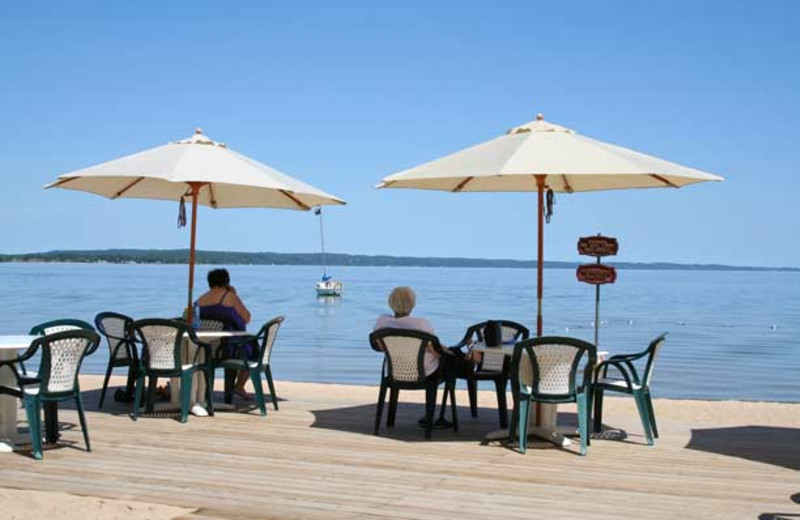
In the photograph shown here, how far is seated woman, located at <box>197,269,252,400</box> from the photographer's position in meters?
8.41

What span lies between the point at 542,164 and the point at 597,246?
4322 millimetres

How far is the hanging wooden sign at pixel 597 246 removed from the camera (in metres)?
10.8

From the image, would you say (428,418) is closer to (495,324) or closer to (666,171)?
(495,324)

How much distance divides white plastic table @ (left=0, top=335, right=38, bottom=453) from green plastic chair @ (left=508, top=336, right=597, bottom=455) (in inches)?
125

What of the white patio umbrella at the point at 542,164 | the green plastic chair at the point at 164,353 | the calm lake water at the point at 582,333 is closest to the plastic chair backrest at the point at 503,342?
the white patio umbrella at the point at 542,164

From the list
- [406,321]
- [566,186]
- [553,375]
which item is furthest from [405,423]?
[566,186]

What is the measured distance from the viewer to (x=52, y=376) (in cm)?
621

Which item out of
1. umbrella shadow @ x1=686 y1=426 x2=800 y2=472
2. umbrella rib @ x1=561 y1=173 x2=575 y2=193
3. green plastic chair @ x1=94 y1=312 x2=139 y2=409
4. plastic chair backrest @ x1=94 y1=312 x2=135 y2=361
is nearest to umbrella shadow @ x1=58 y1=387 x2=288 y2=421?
green plastic chair @ x1=94 y1=312 x2=139 y2=409

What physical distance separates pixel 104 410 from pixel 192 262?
1.43 meters

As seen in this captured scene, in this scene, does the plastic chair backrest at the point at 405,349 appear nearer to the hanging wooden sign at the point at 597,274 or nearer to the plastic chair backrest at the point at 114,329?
the plastic chair backrest at the point at 114,329

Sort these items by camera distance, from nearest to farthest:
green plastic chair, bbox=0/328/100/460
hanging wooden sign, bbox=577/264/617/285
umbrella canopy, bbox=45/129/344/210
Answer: green plastic chair, bbox=0/328/100/460 < umbrella canopy, bbox=45/129/344/210 < hanging wooden sign, bbox=577/264/617/285

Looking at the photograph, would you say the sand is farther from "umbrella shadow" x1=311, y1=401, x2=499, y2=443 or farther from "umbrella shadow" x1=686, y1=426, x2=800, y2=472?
"umbrella shadow" x1=686, y1=426, x2=800, y2=472

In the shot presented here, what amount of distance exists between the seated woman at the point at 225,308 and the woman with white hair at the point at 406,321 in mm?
1550

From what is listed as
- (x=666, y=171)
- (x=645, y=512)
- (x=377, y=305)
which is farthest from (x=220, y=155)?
(x=377, y=305)
